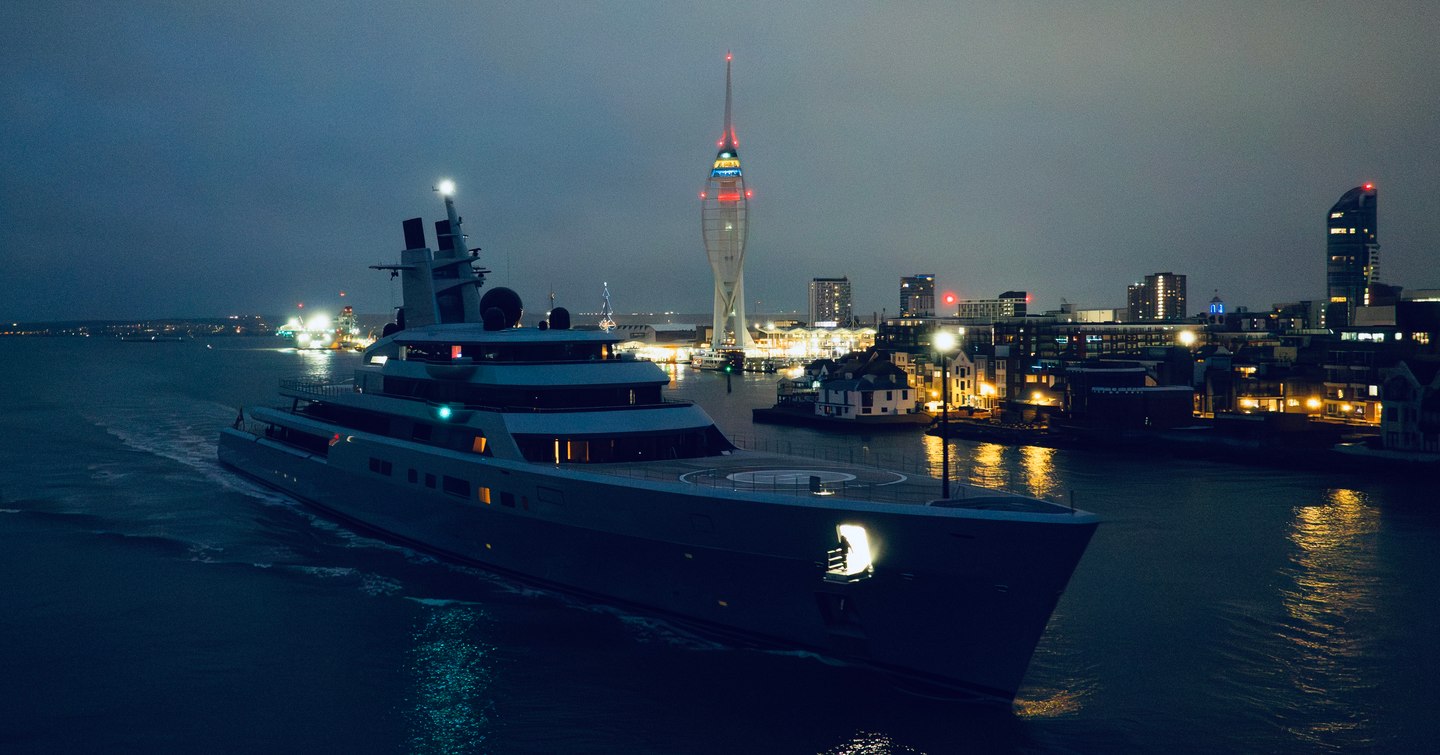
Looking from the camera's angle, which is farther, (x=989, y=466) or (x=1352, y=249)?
(x=1352, y=249)

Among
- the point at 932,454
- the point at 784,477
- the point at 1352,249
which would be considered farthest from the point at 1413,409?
the point at 1352,249

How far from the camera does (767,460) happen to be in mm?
20578

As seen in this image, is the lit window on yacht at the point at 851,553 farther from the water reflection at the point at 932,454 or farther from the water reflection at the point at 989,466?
the water reflection at the point at 932,454

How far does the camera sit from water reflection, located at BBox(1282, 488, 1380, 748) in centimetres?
1499

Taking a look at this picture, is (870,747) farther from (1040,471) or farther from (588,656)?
(1040,471)

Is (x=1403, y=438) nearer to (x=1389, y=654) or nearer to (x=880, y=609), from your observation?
(x=1389, y=654)

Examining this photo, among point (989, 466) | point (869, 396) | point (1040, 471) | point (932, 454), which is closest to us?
point (1040, 471)

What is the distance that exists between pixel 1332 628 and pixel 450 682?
16881 millimetres

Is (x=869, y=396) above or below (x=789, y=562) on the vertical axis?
above

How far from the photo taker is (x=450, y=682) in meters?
16.5

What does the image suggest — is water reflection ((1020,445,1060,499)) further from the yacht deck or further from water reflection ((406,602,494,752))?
water reflection ((406,602,494,752))

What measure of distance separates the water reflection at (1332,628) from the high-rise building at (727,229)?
118 metres

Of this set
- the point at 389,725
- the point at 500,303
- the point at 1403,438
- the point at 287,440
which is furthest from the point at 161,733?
the point at 1403,438

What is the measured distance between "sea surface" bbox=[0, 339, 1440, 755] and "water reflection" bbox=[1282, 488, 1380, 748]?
7 cm
